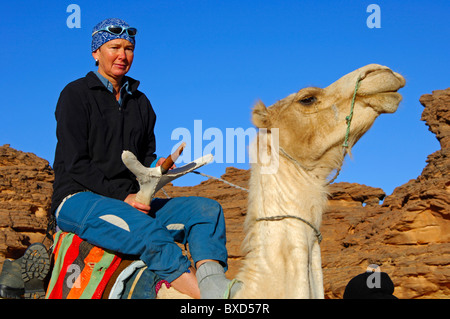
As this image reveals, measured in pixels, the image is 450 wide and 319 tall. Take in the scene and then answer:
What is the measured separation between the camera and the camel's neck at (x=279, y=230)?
3508 mm

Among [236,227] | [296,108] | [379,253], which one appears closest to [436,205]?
[379,253]

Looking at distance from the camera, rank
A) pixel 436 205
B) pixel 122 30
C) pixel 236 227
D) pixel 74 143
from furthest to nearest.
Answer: pixel 236 227, pixel 436 205, pixel 122 30, pixel 74 143

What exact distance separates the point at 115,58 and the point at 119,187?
108 centimetres

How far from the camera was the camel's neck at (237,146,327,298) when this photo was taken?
11.5 feet

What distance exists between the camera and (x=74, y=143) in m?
4.15

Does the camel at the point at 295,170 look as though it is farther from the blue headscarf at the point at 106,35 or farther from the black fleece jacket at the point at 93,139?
the blue headscarf at the point at 106,35

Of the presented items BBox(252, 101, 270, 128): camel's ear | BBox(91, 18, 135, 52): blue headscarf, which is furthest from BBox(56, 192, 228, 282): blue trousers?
BBox(91, 18, 135, 52): blue headscarf

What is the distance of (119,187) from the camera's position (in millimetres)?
4312

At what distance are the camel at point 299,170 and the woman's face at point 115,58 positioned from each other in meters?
1.19

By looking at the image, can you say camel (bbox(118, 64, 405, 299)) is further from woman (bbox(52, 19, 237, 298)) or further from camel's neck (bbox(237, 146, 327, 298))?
woman (bbox(52, 19, 237, 298))

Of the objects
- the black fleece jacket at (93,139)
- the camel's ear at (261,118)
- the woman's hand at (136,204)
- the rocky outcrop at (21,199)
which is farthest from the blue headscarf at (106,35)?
the rocky outcrop at (21,199)

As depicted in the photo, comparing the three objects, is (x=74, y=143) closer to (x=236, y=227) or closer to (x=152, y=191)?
(x=152, y=191)
